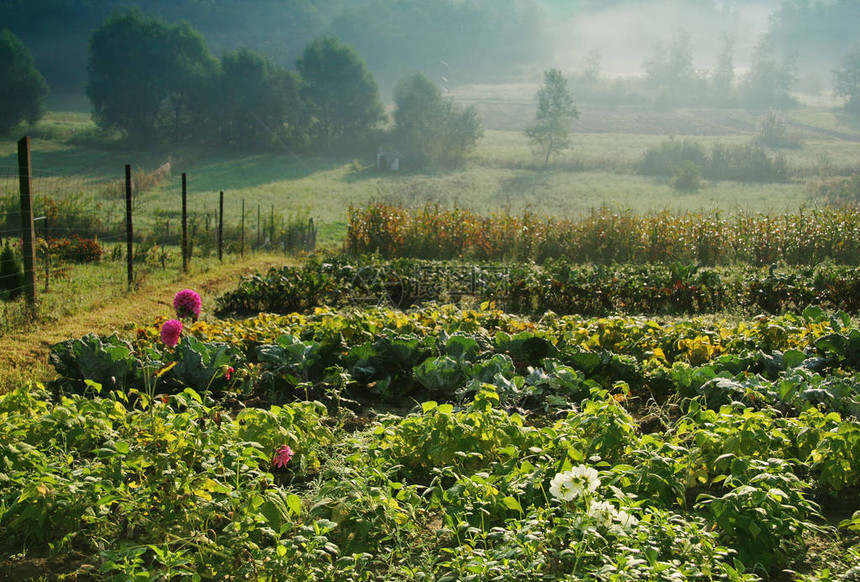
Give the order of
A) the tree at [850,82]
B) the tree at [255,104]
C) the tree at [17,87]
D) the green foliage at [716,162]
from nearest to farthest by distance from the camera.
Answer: the green foliage at [716,162]
the tree at [255,104]
the tree at [17,87]
the tree at [850,82]

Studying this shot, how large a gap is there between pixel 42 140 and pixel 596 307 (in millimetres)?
49748

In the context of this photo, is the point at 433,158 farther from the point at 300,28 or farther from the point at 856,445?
the point at 300,28

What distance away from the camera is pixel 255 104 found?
4803 centimetres

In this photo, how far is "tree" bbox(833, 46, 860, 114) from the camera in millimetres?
70750

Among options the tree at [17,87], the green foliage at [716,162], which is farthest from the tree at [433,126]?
the tree at [17,87]

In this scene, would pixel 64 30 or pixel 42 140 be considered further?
pixel 64 30

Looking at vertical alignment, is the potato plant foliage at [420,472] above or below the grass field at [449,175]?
below

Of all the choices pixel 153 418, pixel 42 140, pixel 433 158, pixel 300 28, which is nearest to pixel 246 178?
pixel 433 158

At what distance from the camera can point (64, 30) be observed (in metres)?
83.6

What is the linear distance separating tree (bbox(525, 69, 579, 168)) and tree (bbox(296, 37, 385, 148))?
1297cm

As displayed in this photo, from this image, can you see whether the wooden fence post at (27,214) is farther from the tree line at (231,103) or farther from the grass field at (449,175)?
the tree line at (231,103)

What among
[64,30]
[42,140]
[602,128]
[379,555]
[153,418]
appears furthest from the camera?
[64,30]

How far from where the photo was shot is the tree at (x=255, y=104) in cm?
4756

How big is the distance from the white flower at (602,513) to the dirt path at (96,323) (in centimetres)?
442
